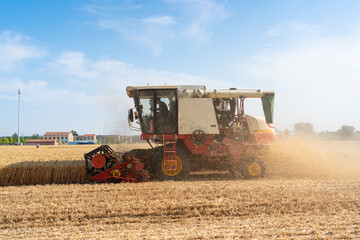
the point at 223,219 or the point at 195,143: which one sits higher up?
the point at 195,143

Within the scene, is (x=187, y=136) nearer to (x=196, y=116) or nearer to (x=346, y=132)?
(x=196, y=116)

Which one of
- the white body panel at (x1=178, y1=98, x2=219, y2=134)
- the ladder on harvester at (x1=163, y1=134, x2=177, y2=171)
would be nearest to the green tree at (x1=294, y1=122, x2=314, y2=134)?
the white body panel at (x1=178, y1=98, x2=219, y2=134)

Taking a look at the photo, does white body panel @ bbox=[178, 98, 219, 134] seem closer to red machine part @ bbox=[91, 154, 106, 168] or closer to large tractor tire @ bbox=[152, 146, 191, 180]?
large tractor tire @ bbox=[152, 146, 191, 180]

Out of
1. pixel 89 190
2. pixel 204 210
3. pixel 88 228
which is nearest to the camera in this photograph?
pixel 88 228

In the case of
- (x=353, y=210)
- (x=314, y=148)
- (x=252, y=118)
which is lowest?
(x=353, y=210)

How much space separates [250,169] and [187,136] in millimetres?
2105

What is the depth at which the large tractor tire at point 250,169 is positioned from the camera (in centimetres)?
887

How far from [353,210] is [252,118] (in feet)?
14.7

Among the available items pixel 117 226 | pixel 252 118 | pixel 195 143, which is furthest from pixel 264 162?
pixel 117 226

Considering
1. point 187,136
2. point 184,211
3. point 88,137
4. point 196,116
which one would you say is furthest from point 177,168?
point 88,137

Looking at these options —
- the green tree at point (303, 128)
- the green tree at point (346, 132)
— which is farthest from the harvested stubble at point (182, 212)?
the green tree at point (346, 132)

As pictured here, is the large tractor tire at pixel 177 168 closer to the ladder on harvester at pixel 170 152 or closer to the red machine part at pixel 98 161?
the ladder on harvester at pixel 170 152

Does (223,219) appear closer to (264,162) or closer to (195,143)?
(195,143)

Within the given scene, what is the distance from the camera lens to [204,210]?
17.0 ft
